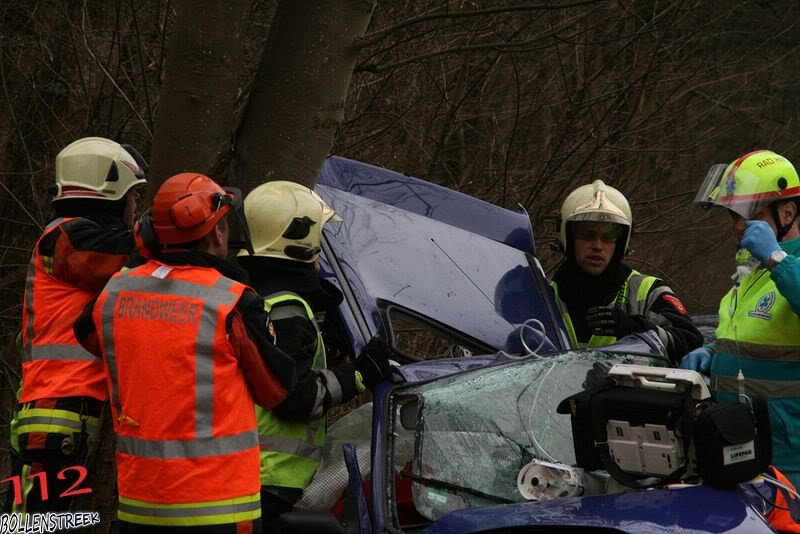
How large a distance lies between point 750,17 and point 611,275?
7.33 metres

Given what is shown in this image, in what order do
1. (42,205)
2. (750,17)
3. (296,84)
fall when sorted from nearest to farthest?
(296,84) → (42,205) → (750,17)

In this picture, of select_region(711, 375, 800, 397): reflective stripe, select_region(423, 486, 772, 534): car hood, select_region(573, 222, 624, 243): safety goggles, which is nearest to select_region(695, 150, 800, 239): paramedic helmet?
select_region(711, 375, 800, 397): reflective stripe

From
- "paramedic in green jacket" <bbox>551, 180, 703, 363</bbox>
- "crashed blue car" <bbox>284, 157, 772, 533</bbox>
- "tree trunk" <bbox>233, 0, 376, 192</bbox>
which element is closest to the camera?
"crashed blue car" <bbox>284, 157, 772, 533</bbox>

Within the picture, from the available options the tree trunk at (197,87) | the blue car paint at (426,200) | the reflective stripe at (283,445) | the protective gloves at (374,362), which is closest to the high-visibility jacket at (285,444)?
the reflective stripe at (283,445)

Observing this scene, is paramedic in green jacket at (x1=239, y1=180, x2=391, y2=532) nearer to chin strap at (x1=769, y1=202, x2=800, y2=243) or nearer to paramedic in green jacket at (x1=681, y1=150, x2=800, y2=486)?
paramedic in green jacket at (x1=681, y1=150, x2=800, y2=486)

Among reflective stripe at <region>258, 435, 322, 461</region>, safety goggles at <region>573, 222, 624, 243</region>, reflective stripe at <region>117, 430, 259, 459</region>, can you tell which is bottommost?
reflective stripe at <region>258, 435, 322, 461</region>

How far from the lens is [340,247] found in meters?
4.80

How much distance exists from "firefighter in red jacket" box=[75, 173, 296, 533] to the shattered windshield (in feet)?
1.76

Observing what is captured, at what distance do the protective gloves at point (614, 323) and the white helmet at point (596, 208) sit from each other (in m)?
0.61

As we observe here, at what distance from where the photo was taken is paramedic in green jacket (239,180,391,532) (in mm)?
4152

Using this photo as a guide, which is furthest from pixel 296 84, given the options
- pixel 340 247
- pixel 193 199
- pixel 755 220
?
pixel 755 220

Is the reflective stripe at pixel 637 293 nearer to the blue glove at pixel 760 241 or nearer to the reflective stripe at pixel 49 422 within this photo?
the blue glove at pixel 760 241

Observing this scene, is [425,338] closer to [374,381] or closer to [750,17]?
[374,381]

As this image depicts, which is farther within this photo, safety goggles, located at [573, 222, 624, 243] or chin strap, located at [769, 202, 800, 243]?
safety goggles, located at [573, 222, 624, 243]
